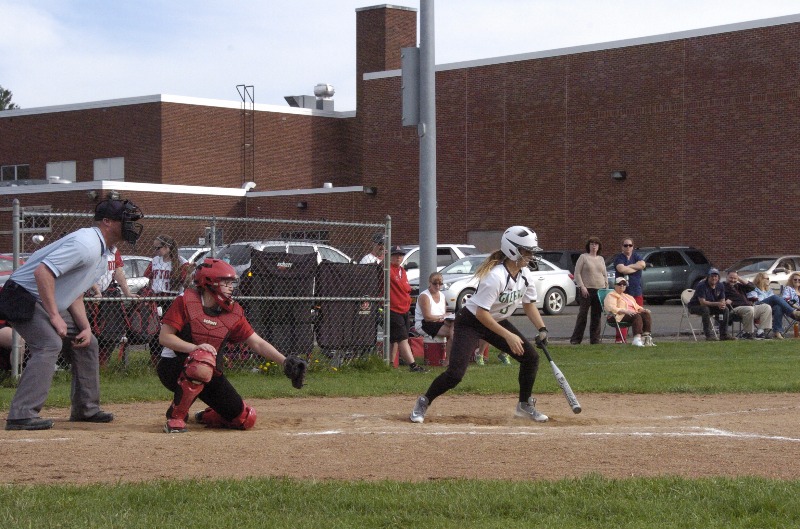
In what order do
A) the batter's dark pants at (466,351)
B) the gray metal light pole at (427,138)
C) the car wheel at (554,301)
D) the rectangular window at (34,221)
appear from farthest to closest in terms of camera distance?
1. the car wheel at (554,301)
2. the gray metal light pole at (427,138)
3. the rectangular window at (34,221)
4. the batter's dark pants at (466,351)

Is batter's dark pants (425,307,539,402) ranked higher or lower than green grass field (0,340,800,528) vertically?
higher

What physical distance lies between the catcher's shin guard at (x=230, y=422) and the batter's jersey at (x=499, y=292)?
210 centimetres

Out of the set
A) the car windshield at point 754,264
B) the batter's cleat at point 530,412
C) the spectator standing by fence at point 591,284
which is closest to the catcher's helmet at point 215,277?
the batter's cleat at point 530,412

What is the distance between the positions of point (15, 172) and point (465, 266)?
31.7m

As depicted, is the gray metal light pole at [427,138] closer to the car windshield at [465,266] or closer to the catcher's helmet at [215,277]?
the catcher's helmet at [215,277]

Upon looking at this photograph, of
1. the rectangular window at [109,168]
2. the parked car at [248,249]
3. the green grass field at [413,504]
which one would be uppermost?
the rectangular window at [109,168]

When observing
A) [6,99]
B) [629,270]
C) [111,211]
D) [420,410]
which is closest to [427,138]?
[629,270]

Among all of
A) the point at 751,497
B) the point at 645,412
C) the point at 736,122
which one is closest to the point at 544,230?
the point at 736,122

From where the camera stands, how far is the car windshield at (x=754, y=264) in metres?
33.2

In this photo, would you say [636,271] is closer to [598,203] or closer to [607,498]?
[607,498]

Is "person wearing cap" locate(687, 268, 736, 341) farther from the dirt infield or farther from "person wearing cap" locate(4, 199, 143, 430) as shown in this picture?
"person wearing cap" locate(4, 199, 143, 430)

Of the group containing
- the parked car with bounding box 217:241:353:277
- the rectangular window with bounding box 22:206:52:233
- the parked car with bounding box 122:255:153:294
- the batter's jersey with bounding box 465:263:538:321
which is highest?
the rectangular window with bounding box 22:206:52:233

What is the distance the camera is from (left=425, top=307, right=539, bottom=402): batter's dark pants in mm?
10391

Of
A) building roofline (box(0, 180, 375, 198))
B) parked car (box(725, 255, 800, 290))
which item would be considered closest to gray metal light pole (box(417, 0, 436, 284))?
parked car (box(725, 255, 800, 290))
